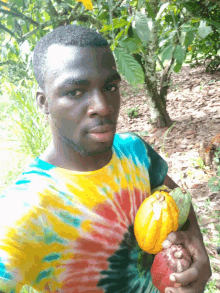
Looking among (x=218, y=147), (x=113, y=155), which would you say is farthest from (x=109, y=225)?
(x=218, y=147)

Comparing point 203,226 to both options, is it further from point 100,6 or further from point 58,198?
point 100,6

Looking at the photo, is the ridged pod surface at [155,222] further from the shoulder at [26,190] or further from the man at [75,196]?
the shoulder at [26,190]

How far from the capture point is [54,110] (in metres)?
0.95

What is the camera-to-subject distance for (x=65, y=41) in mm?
953

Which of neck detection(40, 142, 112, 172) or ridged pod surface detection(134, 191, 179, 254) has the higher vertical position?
neck detection(40, 142, 112, 172)

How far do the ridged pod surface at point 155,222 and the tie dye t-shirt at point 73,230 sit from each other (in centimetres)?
6

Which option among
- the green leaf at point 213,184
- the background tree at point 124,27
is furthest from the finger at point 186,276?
the green leaf at point 213,184

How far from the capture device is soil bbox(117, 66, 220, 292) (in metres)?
2.39

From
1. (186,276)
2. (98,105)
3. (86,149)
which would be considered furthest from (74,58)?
(186,276)

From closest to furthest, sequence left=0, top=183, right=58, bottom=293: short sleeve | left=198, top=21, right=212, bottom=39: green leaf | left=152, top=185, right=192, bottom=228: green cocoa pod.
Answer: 1. left=0, top=183, right=58, bottom=293: short sleeve
2. left=152, top=185, right=192, bottom=228: green cocoa pod
3. left=198, top=21, right=212, bottom=39: green leaf

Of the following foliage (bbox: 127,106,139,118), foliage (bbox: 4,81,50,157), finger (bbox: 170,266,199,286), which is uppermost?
finger (bbox: 170,266,199,286)

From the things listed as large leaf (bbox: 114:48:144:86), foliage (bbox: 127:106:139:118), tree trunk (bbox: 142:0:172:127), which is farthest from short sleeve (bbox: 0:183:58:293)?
foliage (bbox: 127:106:139:118)

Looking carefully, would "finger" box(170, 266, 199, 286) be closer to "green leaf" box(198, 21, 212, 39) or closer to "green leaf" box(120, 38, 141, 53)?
"green leaf" box(120, 38, 141, 53)

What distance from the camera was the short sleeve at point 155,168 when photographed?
1335mm
